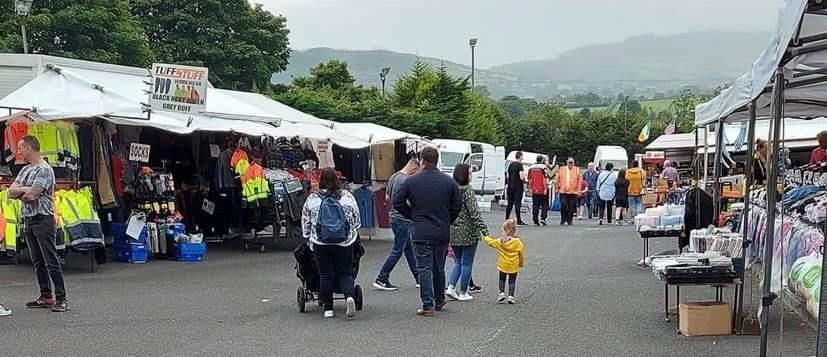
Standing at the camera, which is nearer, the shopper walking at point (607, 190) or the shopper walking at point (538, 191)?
the shopper walking at point (538, 191)

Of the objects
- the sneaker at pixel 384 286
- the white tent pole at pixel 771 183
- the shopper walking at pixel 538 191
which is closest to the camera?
the white tent pole at pixel 771 183

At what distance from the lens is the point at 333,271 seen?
389 inches

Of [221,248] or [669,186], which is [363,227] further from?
[669,186]

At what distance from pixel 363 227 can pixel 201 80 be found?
544cm

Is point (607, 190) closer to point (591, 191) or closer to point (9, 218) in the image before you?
point (591, 191)

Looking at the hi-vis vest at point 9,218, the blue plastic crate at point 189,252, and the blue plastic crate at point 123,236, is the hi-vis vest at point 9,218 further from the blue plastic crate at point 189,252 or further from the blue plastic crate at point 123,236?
the blue plastic crate at point 189,252

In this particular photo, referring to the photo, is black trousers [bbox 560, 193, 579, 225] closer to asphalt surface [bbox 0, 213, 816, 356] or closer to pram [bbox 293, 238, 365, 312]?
asphalt surface [bbox 0, 213, 816, 356]

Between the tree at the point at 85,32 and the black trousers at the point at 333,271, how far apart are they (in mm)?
28187

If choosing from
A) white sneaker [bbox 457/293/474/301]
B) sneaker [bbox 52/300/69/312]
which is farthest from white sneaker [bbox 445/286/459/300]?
sneaker [bbox 52/300/69/312]

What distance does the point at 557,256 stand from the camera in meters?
16.1

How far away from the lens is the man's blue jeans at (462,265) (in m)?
10.9

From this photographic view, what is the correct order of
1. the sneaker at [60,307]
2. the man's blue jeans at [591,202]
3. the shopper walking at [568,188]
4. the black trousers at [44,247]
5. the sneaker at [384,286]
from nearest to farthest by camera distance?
the black trousers at [44,247], the sneaker at [60,307], the sneaker at [384,286], the shopper walking at [568,188], the man's blue jeans at [591,202]

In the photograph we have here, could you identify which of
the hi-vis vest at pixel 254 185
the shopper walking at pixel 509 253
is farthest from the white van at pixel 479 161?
the shopper walking at pixel 509 253

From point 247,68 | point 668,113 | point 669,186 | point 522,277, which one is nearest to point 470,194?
point 522,277
